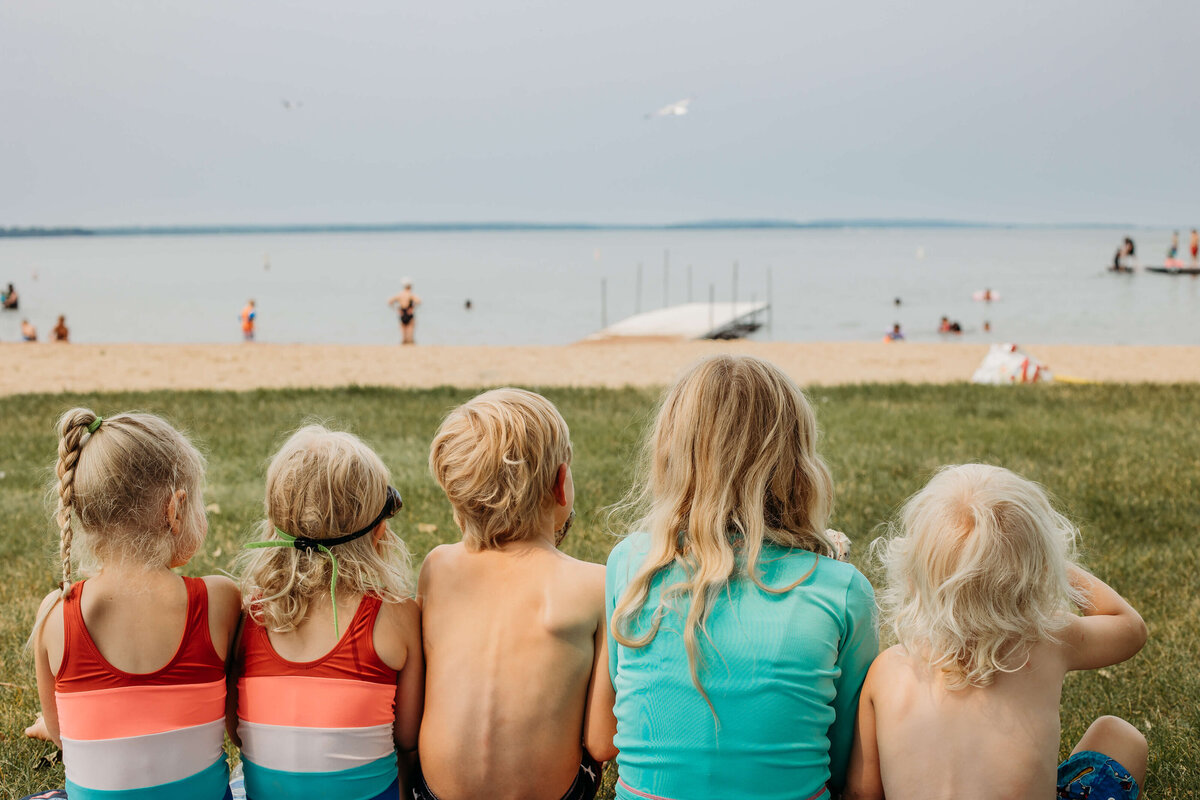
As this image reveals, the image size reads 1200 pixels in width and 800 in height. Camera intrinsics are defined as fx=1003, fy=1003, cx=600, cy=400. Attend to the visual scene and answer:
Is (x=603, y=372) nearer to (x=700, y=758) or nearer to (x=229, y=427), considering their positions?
(x=229, y=427)

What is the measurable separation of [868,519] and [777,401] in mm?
4089

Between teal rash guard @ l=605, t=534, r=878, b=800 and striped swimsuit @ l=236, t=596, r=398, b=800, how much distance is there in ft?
2.10

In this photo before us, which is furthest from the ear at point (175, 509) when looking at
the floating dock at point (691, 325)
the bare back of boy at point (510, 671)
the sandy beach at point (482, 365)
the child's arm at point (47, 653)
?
the floating dock at point (691, 325)

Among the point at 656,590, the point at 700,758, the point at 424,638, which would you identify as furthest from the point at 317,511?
the point at 700,758

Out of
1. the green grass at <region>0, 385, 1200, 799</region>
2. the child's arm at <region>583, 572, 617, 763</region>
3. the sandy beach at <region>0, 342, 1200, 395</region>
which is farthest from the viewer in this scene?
the sandy beach at <region>0, 342, 1200, 395</region>

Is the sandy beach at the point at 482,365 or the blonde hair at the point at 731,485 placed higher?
the blonde hair at the point at 731,485

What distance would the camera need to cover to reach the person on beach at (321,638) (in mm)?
2436

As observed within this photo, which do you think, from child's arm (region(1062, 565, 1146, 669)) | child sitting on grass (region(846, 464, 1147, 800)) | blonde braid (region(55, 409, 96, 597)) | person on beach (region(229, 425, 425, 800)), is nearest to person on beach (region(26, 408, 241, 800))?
blonde braid (region(55, 409, 96, 597))

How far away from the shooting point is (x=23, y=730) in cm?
359

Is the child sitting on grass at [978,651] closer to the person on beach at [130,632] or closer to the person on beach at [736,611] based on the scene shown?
the person on beach at [736,611]

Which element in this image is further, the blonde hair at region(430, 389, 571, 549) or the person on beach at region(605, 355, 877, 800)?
the blonde hair at region(430, 389, 571, 549)

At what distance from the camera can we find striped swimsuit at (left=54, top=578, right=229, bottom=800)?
2.36m

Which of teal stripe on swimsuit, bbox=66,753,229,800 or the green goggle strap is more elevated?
the green goggle strap

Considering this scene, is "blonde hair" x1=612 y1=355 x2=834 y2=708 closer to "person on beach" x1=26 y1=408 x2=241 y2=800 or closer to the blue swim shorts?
the blue swim shorts
